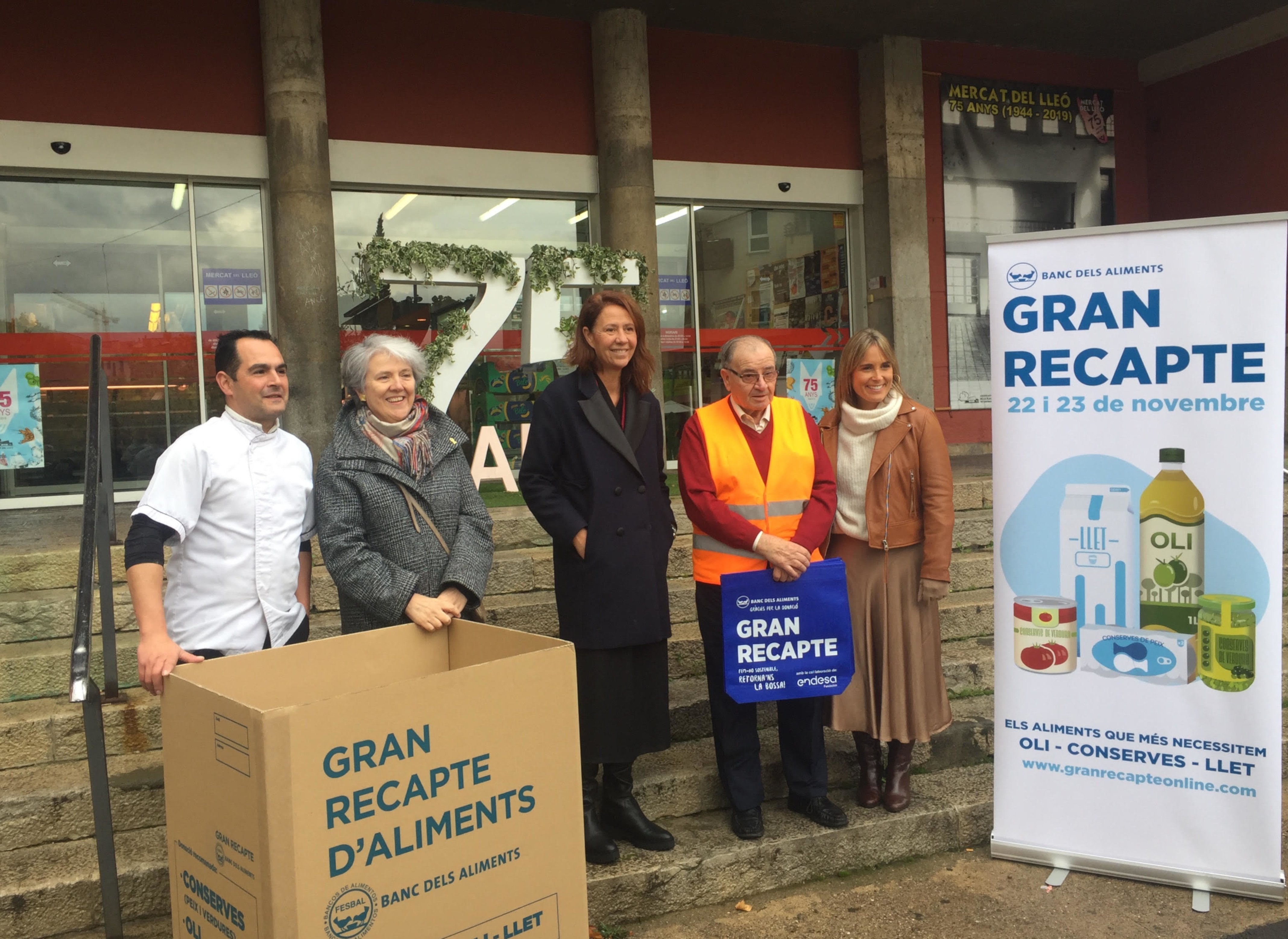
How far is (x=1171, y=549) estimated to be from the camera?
3.25 metres

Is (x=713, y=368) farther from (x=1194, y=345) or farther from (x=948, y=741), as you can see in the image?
(x=1194, y=345)

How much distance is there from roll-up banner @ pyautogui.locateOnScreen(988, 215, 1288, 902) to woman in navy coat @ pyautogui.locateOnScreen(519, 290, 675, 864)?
1.24 m

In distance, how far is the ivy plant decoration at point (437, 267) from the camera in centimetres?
694

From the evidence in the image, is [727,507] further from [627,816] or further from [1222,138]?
[1222,138]

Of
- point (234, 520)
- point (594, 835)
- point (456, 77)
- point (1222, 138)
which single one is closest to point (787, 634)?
point (594, 835)

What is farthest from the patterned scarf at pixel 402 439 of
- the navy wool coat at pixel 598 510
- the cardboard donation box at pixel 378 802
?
the cardboard donation box at pixel 378 802

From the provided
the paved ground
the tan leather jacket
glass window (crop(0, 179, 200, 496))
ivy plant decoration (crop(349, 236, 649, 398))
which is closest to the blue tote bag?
the tan leather jacket

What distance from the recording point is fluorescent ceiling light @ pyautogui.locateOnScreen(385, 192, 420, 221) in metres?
8.16

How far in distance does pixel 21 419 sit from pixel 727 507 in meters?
6.04

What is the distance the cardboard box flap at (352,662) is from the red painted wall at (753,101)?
7316 millimetres

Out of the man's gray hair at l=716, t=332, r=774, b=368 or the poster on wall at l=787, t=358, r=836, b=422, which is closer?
the man's gray hair at l=716, t=332, r=774, b=368

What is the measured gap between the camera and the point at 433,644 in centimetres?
232

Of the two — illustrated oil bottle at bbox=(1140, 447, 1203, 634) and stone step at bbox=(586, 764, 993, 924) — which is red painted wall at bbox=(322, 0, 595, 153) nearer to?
stone step at bbox=(586, 764, 993, 924)

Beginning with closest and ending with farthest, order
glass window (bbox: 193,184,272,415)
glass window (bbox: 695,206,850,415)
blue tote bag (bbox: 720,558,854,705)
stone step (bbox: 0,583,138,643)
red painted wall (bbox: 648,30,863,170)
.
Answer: blue tote bag (bbox: 720,558,854,705) → stone step (bbox: 0,583,138,643) → glass window (bbox: 193,184,272,415) → red painted wall (bbox: 648,30,863,170) → glass window (bbox: 695,206,850,415)
